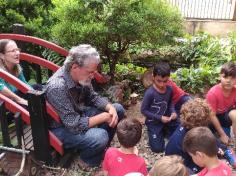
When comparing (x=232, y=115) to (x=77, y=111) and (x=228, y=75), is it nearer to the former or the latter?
(x=228, y=75)

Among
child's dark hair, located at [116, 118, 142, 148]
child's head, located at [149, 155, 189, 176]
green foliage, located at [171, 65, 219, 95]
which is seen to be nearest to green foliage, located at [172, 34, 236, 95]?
green foliage, located at [171, 65, 219, 95]

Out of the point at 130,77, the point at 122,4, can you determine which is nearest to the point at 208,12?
the point at 130,77

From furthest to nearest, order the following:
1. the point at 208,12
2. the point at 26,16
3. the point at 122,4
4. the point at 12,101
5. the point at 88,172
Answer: the point at 208,12 < the point at 26,16 < the point at 122,4 < the point at 88,172 < the point at 12,101

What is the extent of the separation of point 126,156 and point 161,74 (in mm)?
1328

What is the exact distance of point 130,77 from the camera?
6039 millimetres

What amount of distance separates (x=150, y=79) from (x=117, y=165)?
9.09 feet

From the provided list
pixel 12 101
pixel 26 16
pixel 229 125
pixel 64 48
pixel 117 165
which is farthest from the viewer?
pixel 26 16

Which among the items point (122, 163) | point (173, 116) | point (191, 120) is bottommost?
point (173, 116)

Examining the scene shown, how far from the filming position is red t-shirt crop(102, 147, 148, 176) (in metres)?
3.04

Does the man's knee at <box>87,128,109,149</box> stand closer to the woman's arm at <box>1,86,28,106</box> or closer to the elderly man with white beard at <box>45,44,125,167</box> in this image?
the elderly man with white beard at <box>45,44,125,167</box>

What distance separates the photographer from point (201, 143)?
2.74 metres

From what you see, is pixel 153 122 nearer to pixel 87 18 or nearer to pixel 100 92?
pixel 100 92

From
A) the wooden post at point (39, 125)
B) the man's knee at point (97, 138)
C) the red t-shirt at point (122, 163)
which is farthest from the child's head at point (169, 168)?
the wooden post at point (39, 125)

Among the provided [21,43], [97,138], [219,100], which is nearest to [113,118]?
[97,138]
